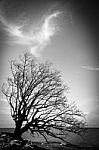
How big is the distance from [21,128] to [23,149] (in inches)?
283

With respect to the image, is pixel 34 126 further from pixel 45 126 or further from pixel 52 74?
pixel 52 74

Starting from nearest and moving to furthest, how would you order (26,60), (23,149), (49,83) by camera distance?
1. (23,149)
2. (49,83)
3. (26,60)

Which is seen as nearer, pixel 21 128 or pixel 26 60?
pixel 21 128

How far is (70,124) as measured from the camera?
67.1ft

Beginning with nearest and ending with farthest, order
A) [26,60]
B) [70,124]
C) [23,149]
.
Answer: [23,149], [70,124], [26,60]

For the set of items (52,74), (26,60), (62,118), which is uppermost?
(26,60)

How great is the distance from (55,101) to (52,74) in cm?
369

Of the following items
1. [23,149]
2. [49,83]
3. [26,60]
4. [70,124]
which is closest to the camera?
[23,149]

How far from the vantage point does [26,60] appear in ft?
77.6

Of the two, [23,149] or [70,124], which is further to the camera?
[70,124]

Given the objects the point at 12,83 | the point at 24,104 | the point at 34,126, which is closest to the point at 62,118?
the point at 34,126

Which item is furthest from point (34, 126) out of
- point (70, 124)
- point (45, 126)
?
point (70, 124)

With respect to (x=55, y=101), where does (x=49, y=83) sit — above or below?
above

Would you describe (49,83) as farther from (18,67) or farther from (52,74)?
(18,67)
